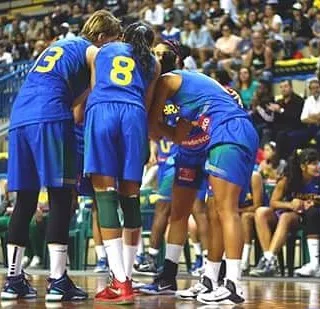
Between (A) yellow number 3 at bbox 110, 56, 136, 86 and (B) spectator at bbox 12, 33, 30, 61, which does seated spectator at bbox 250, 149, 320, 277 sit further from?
(B) spectator at bbox 12, 33, 30, 61

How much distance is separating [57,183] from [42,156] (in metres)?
0.20

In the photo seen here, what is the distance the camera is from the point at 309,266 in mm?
9125

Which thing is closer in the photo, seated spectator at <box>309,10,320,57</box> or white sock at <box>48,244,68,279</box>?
white sock at <box>48,244,68,279</box>

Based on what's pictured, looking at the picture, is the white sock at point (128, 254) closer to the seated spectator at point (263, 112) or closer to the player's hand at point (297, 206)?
the player's hand at point (297, 206)

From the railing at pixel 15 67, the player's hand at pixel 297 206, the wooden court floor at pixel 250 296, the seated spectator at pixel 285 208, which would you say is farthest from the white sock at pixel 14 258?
the railing at pixel 15 67

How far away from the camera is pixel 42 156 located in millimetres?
5594

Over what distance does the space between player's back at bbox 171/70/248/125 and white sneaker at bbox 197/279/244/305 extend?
1.01m

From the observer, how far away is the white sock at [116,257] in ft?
17.8

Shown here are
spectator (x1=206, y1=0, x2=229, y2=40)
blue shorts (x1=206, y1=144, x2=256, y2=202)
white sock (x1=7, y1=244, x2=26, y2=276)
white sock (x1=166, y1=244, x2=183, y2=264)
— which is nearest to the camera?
blue shorts (x1=206, y1=144, x2=256, y2=202)

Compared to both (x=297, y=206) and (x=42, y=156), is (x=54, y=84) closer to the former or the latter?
(x=42, y=156)

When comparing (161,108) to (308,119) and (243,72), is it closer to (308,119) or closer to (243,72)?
(308,119)

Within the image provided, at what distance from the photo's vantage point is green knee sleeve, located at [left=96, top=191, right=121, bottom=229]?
18.0ft

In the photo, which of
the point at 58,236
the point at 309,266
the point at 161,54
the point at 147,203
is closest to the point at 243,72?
the point at 147,203

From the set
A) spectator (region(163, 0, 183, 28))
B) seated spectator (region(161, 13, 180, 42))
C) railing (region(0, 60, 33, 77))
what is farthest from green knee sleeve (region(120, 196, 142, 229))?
spectator (region(163, 0, 183, 28))
